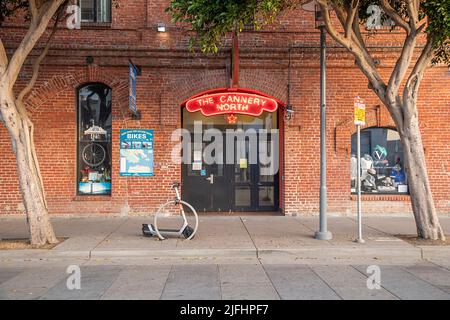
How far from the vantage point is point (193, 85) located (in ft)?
41.3

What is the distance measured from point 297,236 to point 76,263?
4.80 meters

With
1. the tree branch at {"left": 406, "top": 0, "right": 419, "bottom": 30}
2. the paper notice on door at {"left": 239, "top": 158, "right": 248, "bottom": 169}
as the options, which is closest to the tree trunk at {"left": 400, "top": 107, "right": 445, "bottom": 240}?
the tree branch at {"left": 406, "top": 0, "right": 419, "bottom": 30}

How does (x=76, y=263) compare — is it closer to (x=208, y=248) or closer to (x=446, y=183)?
(x=208, y=248)

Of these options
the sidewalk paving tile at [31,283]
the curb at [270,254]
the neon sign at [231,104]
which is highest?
the neon sign at [231,104]

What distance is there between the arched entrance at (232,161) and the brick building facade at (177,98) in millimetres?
764

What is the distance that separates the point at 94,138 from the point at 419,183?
29.2 ft

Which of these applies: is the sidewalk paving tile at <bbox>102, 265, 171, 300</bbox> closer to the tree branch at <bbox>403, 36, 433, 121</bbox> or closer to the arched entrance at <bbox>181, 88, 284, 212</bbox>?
the arched entrance at <bbox>181, 88, 284, 212</bbox>

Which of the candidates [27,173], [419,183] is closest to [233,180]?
[419,183]

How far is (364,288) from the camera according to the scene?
20.0ft

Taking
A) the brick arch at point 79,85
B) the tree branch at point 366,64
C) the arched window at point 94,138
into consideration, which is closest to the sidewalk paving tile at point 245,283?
the tree branch at point 366,64

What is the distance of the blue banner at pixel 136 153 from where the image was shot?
12.5 m

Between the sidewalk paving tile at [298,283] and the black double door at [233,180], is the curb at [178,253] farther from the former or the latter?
the black double door at [233,180]

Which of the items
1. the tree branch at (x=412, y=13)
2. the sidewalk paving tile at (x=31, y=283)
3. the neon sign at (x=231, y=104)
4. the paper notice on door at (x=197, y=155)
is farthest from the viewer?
the paper notice on door at (x=197, y=155)
